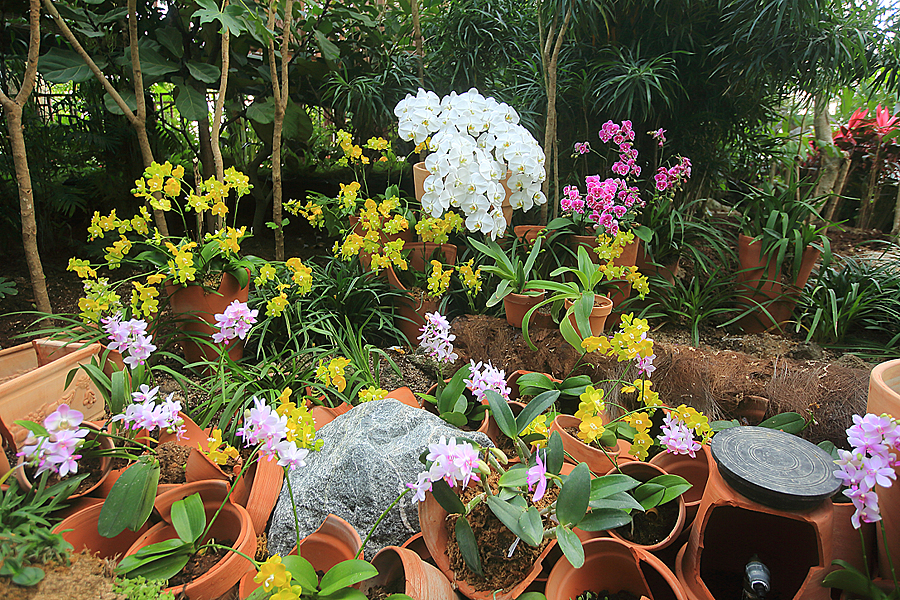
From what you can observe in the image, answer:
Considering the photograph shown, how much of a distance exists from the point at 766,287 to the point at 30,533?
2890 millimetres

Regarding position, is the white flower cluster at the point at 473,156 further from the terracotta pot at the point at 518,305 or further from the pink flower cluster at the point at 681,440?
the pink flower cluster at the point at 681,440

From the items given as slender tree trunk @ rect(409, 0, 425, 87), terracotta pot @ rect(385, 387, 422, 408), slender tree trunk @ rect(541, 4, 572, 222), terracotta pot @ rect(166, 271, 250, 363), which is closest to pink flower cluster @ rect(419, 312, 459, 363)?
terracotta pot @ rect(385, 387, 422, 408)

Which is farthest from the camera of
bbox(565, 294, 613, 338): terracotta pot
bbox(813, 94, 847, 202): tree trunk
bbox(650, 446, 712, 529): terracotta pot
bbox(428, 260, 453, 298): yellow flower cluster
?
bbox(813, 94, 847, 202): tree trunk

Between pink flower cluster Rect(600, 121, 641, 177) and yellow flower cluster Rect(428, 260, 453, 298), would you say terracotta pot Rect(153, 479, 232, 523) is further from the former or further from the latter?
pink flower cluster Rect(600, 121, 641, 177)

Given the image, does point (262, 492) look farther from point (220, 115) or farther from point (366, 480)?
point (220, 115)

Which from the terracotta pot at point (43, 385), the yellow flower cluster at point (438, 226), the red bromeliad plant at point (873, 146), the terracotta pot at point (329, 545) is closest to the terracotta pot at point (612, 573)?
the terracotta pot at point (329, 545)

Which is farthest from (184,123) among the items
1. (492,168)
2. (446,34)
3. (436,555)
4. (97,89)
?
(436,555)

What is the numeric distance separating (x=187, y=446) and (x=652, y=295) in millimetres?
2179

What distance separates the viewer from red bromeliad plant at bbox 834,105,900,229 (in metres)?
3.70

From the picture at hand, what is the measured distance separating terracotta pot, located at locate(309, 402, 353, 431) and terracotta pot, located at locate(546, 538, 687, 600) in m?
0.79

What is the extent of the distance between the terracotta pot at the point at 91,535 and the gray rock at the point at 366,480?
0.31 m

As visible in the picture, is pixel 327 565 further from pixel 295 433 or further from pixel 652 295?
pixel 652 295

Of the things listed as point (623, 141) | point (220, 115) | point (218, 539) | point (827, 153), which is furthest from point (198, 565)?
point (827, 153)

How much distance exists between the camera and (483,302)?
2336 mm
